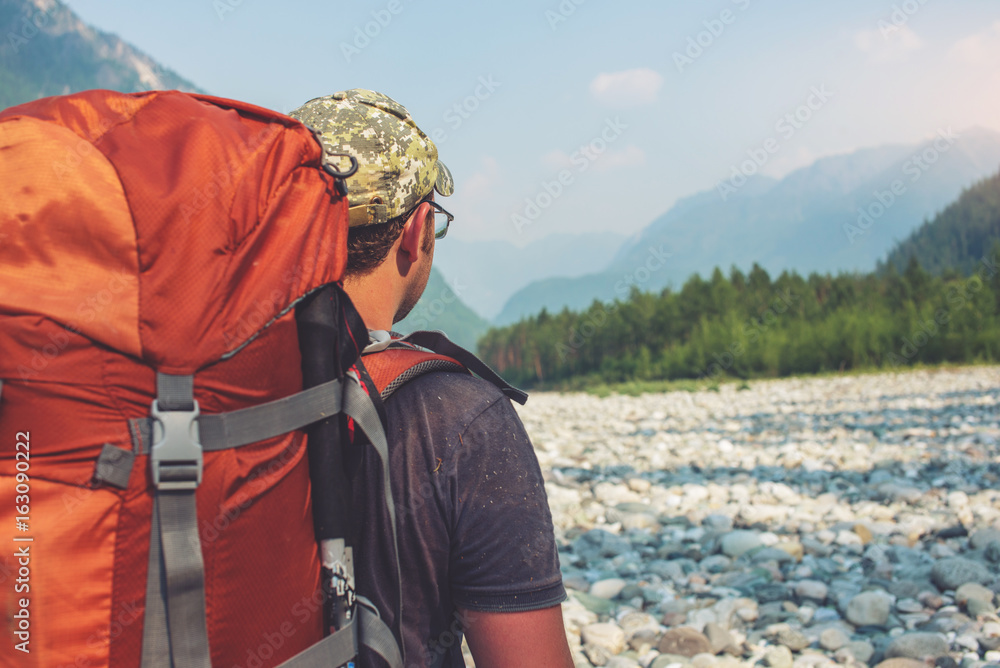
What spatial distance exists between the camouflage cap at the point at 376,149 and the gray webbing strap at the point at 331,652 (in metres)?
0.81

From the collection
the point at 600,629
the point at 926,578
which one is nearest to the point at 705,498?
the point at 926,578

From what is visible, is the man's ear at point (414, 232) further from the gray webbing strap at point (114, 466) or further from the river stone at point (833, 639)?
the river stone at point (833, 639)

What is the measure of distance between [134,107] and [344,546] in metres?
0.82

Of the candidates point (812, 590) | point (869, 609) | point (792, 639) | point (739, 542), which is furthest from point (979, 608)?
point (739, 542)

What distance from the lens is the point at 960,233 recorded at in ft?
317

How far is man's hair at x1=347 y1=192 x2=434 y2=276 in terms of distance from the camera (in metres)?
1.44

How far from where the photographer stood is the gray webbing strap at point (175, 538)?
3.10 feet

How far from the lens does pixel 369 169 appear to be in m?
1.42

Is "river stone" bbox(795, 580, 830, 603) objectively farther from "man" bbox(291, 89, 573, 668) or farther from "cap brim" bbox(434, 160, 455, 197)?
"cap brim" bbox(434, 160, 455, 197)

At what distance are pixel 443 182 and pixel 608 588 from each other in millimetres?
3551

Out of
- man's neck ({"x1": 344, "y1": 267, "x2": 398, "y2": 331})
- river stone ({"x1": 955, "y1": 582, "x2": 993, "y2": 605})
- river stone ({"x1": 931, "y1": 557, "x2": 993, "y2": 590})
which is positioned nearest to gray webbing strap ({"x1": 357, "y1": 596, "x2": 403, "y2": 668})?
man's neck ({"x1": 344, "y1": 267, "x2": 398, "y2": 331})

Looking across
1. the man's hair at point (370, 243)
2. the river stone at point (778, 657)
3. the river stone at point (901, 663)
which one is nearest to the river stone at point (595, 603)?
the river stone at point (778, 657)

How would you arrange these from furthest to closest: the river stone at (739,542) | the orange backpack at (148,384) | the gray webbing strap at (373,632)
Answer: the river stone at (739,542) → the gray webbing strap at (373,632) → the orange backpack at (148,384)

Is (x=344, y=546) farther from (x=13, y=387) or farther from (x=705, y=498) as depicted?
(x=705, y=498)
